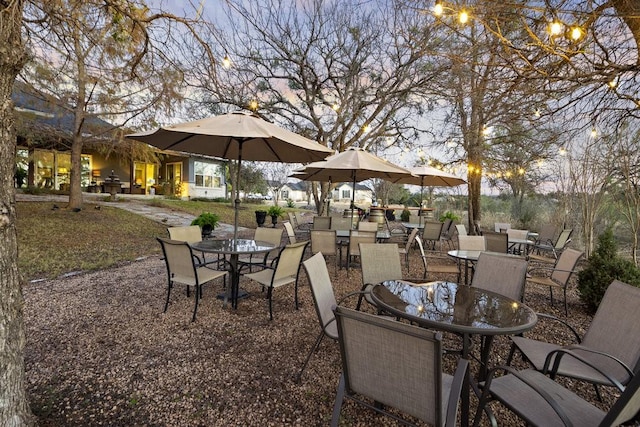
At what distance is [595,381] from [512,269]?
1305 mm

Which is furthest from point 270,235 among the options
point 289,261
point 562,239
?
point 562,239

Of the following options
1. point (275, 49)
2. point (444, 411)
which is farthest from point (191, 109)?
point (444, 411)

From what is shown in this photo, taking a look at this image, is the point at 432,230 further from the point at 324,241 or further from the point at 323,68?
the point at 323,68

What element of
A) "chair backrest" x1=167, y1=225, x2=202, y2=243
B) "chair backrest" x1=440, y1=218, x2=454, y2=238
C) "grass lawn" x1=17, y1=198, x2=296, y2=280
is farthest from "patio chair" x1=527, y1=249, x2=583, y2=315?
"grass lawn" x1=17, y1=198, x2=296, y2=280

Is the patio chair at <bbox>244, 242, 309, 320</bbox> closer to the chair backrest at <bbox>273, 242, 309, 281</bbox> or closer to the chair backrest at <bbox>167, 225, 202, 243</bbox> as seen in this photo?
the chair backrest at <bbox>273, 242, 309, 281</bbox>

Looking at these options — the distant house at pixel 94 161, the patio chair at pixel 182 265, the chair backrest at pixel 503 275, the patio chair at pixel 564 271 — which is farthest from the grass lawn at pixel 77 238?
the patio chair at pixel 564 271

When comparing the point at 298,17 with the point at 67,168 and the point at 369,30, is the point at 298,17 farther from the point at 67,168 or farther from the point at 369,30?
the point at 67,168

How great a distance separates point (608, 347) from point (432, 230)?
5733mm

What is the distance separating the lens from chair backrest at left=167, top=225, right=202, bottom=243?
4.65m

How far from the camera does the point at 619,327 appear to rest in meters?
2.14

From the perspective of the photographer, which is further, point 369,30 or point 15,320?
point 369,30

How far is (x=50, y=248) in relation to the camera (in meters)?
6.70

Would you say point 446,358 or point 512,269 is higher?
point 512,269

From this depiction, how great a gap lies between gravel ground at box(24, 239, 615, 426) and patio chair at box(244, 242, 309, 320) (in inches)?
15.9
